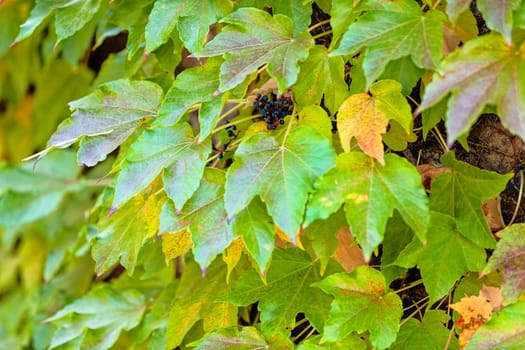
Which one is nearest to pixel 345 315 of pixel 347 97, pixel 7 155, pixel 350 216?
pixel 350 216

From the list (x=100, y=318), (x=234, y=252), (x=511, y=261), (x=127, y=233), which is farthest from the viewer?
(x=100, y=318)

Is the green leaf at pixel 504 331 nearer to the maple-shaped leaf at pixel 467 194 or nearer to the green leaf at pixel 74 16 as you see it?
the maple-shaped leaf at pixel 467 194

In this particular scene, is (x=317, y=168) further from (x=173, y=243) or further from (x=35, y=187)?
(x=35, y=187)

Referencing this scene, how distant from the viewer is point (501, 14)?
0.65 m

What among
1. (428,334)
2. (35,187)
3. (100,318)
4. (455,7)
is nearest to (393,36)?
(455,7)

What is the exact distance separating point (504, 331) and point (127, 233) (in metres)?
0.52

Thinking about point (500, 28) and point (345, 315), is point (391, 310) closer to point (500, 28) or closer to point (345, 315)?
point (345, 315)

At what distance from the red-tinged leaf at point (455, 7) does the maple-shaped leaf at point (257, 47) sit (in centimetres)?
17

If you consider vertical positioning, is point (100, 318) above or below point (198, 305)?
below

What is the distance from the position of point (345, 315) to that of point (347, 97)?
26cm

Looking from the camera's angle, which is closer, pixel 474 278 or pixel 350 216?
pixel 350 216

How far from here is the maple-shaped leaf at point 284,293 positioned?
88 centimetres

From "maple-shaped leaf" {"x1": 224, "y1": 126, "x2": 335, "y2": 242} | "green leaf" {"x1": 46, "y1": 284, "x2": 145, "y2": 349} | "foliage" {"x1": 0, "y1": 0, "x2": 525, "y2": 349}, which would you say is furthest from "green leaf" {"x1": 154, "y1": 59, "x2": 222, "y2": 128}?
"green leaf" {"x1": 46, "y1": 284, "x2": 145, "y2": 349}

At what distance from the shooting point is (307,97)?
0.85m
